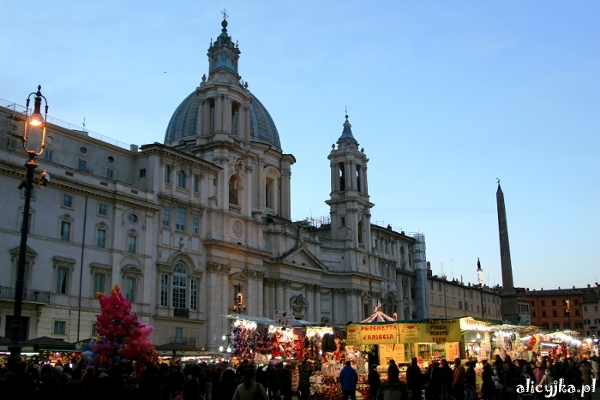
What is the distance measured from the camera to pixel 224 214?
52.6 m

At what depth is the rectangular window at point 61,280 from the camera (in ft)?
130

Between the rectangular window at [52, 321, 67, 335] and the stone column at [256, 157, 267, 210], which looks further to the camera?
the stone column at [256, 157, 267, 210]

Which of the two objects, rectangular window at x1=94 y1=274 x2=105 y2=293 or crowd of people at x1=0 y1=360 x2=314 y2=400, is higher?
rectangular window at x1=94 y1=274 x2=105 y2=293

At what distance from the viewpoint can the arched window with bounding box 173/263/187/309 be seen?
156 ft

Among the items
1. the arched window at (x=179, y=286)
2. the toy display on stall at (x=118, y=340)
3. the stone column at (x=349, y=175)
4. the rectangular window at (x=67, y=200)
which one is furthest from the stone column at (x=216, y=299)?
the toy display on stall at (x=118, y=340)

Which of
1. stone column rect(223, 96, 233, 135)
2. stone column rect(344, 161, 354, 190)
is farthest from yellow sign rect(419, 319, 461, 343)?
stone column rect(344, 161, 354, 190)

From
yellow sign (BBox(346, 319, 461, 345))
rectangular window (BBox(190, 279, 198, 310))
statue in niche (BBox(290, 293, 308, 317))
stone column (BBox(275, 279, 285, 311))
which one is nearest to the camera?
yellow sign (BBox(346, 319, 461, 345))

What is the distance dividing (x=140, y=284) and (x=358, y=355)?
57.8ft

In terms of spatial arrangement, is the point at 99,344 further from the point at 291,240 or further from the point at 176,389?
the point at 291,240

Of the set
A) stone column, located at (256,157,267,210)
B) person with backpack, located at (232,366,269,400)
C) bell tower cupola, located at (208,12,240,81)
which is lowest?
person with backpack, located at (232,366,269,400)

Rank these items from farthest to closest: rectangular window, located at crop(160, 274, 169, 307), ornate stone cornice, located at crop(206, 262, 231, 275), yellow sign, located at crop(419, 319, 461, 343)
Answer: ornate stone cornice, located at crop(206, 262, 231, 275) < rectangular window, located at crop(160, 274, 169, 307) < yellow sign, located at crop(419, 319, 461, 343)

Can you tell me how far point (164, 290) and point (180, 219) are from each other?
5399 millimetres

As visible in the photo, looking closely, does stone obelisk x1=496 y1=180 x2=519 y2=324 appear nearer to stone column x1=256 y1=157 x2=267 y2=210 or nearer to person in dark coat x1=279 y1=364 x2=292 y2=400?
stone column x1=256 y1=157 x2=267 y2=210

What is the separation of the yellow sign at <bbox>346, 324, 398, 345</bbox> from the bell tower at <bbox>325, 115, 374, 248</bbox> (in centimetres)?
4199
